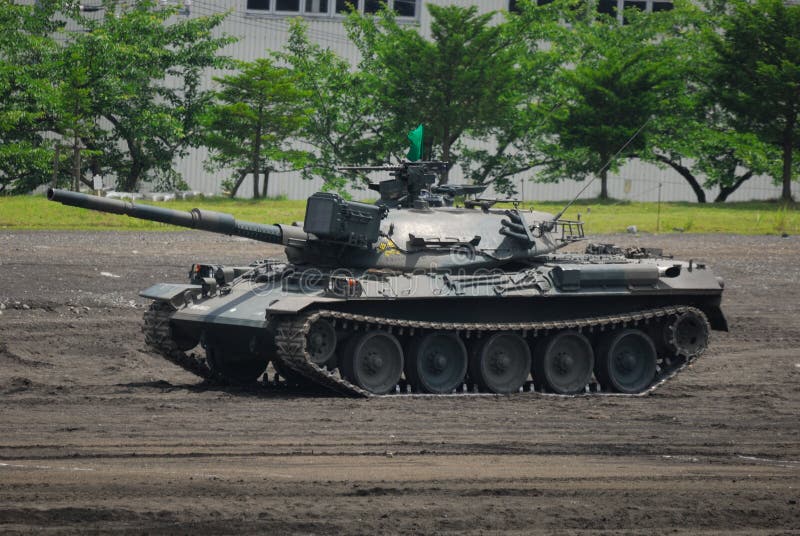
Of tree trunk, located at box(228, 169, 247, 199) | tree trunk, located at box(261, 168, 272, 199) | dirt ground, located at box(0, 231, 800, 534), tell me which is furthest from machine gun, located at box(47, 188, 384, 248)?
tree trunk, located at box(228, 169, 247, 199)

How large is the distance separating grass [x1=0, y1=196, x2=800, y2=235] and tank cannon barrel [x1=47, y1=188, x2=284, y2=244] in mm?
16403

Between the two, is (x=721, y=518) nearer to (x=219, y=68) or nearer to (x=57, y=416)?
(x=57, y=416)

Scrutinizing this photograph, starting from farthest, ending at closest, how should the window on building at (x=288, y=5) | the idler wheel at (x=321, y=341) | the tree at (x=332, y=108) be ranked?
the window on building at (x=288, y=5)
the tree at (x=332, y=108)
the idler wheel at (x=321, y=341)

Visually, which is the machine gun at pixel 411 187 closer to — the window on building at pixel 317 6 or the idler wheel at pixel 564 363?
the idler wheel at pixel 564 363

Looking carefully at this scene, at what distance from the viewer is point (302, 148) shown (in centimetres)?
4531

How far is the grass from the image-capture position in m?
35.0

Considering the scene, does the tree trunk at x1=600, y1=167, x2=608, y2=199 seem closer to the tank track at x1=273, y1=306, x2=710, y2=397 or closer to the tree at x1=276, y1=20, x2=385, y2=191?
the tree at x1=276, y1=20, x2=385, y2=191

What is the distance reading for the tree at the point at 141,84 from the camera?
4178 cm

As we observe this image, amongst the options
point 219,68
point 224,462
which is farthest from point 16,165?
point 224,462

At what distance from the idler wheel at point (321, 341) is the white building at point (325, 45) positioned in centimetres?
2739

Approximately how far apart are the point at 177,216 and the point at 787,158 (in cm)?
2898

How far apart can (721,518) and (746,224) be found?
28577mm

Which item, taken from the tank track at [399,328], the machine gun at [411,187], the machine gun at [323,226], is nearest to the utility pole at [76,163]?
the machine gun at [411,187]

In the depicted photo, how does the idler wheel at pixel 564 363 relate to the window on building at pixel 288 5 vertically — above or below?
below
